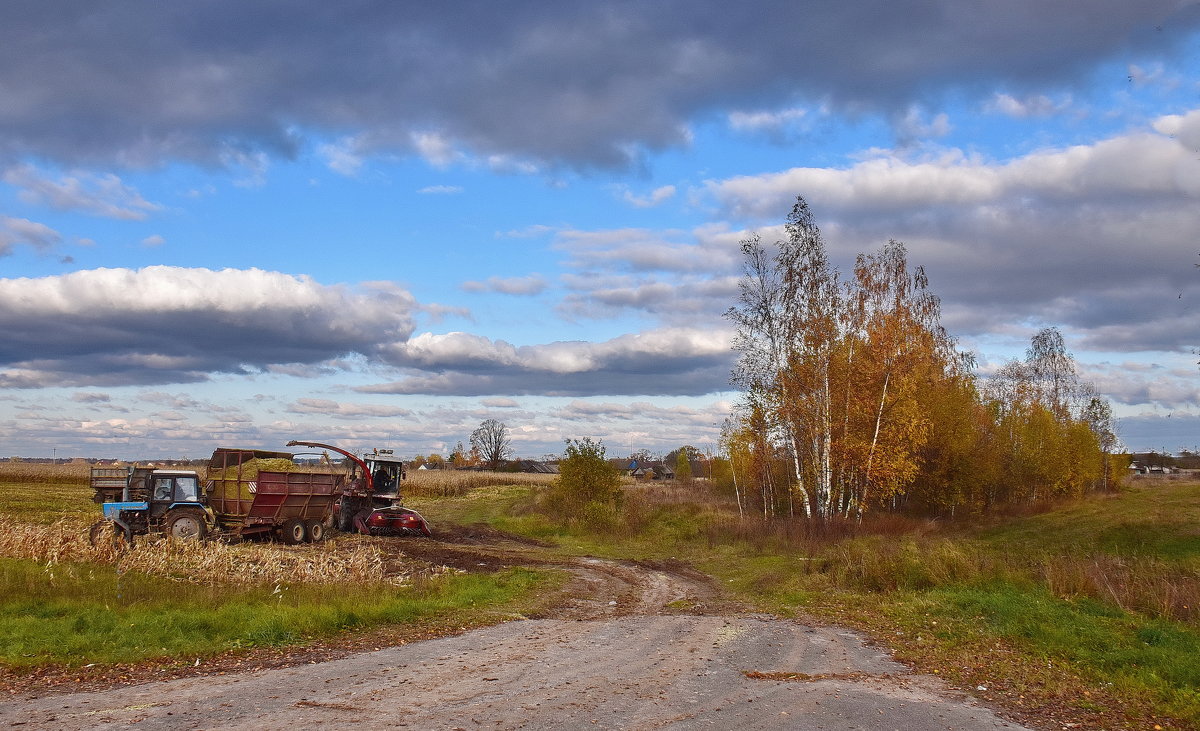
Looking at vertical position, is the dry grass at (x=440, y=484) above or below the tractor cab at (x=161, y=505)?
below

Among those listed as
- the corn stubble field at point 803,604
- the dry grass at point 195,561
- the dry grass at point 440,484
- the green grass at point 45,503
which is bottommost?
the dry grass at point 440,484

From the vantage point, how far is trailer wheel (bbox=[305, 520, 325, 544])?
26.5 metres

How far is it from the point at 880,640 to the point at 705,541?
53.5 feet

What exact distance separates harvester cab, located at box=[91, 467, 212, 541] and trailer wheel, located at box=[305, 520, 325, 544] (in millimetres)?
3512

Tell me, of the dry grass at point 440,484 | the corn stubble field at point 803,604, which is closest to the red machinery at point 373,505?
the corn stubble field at point 803,604

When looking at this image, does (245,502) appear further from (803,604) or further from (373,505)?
(803,604)

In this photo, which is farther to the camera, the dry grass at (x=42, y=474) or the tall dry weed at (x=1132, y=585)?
the dry grass at (x=42, y=474)

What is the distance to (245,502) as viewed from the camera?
2489cm

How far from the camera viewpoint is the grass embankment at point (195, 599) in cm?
1073

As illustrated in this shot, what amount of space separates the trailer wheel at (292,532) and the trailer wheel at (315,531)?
1.49 feet

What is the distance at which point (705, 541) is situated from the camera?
28953 millimetres

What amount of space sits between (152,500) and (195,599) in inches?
467

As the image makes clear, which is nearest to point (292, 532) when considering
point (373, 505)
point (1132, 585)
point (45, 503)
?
point (373, 505)

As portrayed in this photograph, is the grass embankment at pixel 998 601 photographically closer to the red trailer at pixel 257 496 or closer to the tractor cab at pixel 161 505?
the red trailer at pixel 257 496
